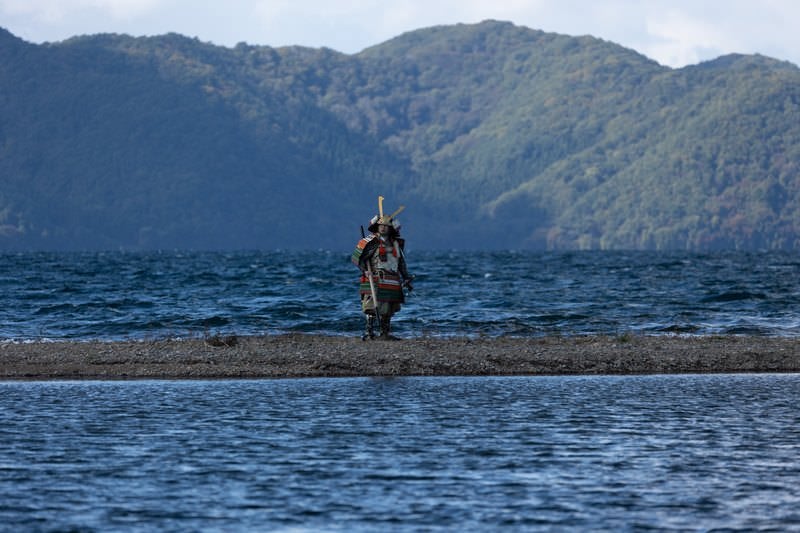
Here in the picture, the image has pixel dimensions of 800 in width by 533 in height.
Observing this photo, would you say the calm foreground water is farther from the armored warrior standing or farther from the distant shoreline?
the armored warrior standing

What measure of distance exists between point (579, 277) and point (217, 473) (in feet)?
220

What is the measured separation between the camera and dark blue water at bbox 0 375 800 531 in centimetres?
1256

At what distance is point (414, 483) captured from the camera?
14008 mm

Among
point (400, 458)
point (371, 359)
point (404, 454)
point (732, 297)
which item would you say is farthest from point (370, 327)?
point (732, 297)

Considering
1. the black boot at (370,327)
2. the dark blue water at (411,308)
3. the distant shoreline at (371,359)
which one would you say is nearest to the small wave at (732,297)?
the dark blue water at (411,308)

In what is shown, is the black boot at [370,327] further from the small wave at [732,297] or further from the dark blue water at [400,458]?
the small wave at [732,297]

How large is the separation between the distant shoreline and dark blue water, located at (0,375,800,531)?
2767 mm

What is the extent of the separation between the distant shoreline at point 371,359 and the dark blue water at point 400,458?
277 centimetres

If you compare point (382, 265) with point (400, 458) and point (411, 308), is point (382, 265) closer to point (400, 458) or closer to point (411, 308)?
point (400, 458)

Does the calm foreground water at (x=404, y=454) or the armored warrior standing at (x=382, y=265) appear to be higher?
the armored warrior standing at (x=382, y=265)

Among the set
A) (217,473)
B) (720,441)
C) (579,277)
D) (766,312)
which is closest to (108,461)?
(217,473)

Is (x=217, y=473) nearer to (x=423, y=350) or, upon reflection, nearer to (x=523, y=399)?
(x=523, y=399)

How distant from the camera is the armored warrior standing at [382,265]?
28.7 m

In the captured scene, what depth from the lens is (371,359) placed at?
26.2 m
